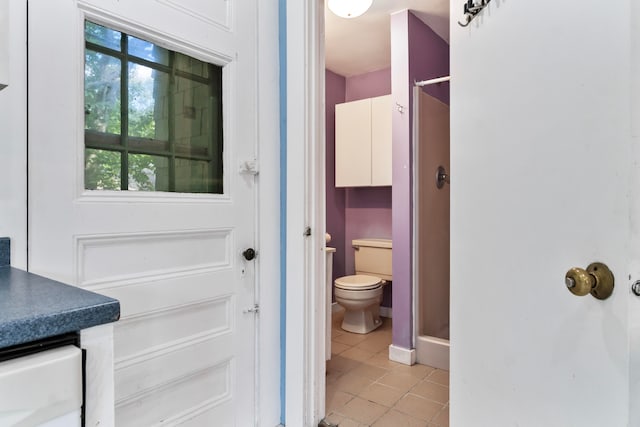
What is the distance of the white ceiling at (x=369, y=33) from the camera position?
256cm

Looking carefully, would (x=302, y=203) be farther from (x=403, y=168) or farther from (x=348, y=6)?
(x=348, y=6)

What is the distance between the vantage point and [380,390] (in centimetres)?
213

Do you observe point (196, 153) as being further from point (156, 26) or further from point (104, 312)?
point (104, 312)

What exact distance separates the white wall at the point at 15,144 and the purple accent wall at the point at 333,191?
2.91 metres

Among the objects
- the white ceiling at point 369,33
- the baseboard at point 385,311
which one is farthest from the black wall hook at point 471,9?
the baseboard at point 385,311

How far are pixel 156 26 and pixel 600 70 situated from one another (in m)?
1.32

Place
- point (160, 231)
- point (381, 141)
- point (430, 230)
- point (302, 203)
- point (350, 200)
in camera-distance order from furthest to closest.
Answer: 1. point (350, 200)
2. point (381, 141)
3. point (430, 230)
4. point (302, 203)
5. point (160, 231)

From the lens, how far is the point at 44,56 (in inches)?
39.8

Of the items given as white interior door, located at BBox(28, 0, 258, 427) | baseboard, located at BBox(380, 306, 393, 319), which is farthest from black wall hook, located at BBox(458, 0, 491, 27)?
baseboard, located at BBox(380, 306, 393, 319)

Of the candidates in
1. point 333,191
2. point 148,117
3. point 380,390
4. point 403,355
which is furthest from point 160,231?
point 333,191

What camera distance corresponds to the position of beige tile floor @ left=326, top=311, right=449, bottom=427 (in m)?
1.83

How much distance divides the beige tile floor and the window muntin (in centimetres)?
138

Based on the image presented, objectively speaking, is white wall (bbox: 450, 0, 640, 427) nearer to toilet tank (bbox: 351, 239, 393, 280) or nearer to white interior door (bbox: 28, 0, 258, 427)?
white interior door (bbox: 28, 0, 258, 427)

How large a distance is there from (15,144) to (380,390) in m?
2.09
